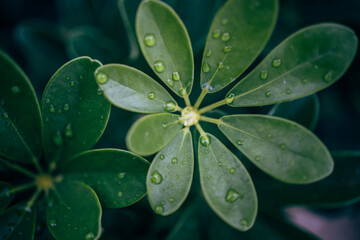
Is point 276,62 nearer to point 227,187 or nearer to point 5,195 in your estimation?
point 227,187

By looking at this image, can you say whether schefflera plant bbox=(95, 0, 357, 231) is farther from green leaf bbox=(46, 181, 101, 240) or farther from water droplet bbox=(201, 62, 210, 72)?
green leaf bbox=(46, 181, 101, 240)

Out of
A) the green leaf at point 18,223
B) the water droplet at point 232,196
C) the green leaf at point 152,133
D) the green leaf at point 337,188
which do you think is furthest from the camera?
the green leaf at point 337,188

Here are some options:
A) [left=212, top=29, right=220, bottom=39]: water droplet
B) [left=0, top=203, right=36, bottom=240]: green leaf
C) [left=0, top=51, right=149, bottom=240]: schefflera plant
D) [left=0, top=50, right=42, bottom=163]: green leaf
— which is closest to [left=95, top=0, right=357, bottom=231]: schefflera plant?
[left=212, top=29, right=220, bottom=39]: water droplet

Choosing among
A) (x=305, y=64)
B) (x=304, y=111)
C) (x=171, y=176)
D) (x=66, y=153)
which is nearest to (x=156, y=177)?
(x=171, y=176)

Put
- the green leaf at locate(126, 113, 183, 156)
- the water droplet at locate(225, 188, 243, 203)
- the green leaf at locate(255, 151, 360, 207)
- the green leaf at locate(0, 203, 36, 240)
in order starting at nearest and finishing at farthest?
1. the green leaf at locate(126, 113, 183, 156)
2. the water droplet at locate(225, 188, 243, 203)
3. the green leaf at locate(0, 203, 36, 240)
4. the green leaf at locate(255, 151, 360, 207)

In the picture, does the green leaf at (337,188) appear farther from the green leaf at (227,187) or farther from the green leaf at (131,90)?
the green leaf at (131,90)

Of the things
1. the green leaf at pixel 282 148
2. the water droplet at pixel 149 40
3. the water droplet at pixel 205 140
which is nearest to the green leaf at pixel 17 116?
the water droplet at pixel 149 40

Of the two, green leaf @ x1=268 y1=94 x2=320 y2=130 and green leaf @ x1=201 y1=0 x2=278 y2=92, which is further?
green leaf @ x1=268 y1=94 x2=320 y2=130
